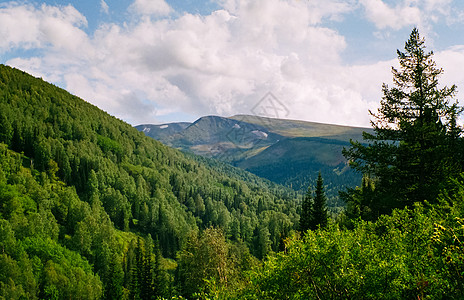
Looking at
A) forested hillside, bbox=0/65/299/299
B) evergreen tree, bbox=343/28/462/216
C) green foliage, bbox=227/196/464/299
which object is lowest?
forested hillside, bbox=0/65/299/299

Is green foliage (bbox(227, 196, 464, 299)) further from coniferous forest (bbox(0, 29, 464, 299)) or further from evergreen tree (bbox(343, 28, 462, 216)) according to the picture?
evergreen tree (bbox(343, 28, 462, 216))

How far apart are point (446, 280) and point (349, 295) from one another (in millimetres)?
3563

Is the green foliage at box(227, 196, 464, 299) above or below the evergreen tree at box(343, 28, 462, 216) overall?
below

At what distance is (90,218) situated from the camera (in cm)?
10469

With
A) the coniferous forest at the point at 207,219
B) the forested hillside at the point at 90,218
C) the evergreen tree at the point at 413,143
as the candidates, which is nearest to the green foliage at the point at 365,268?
the coniferous forest at the point at 207,219

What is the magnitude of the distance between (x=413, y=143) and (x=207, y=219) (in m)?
162

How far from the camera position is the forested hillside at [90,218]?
6738 centimetres

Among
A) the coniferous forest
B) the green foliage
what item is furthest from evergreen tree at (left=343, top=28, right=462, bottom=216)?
the green foliage

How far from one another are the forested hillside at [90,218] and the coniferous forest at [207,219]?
498 mm

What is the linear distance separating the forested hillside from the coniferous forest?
50 cm

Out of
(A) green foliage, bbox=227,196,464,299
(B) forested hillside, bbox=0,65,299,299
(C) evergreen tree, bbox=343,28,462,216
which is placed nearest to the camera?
(A) green foliage, bbox=227,196,464,299

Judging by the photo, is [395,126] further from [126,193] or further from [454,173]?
[126,193]

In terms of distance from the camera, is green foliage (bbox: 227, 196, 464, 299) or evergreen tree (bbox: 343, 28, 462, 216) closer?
green foliage (bbox: 227, 196, 464, 299)

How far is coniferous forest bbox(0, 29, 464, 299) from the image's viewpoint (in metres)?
10.4
